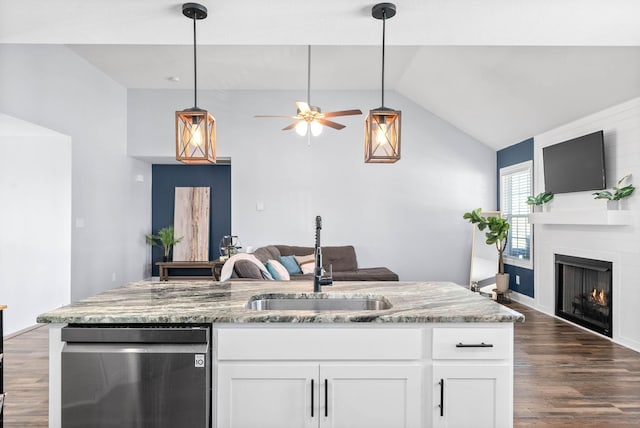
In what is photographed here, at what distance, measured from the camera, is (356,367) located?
177 cm

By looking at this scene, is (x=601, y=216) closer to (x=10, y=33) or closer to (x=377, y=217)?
(x=377, y=217)

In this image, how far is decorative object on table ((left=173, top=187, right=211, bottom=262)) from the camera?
734 cm

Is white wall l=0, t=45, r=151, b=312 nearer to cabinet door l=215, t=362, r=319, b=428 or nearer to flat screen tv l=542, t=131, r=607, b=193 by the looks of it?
cabinet door l=215, t=362, r=319, b=428

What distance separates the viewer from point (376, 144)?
213 cm

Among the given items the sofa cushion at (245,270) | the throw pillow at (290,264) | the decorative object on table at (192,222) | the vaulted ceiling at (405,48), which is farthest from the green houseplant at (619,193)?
the decorative object on table at (192,222)

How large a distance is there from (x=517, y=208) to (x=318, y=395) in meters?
5.55

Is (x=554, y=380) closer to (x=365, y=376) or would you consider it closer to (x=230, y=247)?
(x=365, y=376)

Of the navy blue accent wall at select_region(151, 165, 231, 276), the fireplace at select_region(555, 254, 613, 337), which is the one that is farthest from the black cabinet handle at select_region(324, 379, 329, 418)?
the navy blue accent wall at select_region(151, 165, 231, 276)

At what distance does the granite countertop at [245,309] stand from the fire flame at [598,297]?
9.64ft

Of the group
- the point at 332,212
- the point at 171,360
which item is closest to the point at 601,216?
the point at 332,212

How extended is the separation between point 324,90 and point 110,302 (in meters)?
5.45

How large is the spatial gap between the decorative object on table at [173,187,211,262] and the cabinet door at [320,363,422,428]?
5.92 meters

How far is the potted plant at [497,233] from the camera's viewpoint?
20.0 feet

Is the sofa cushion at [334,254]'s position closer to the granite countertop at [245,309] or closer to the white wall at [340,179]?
the white wall at [340,179]
